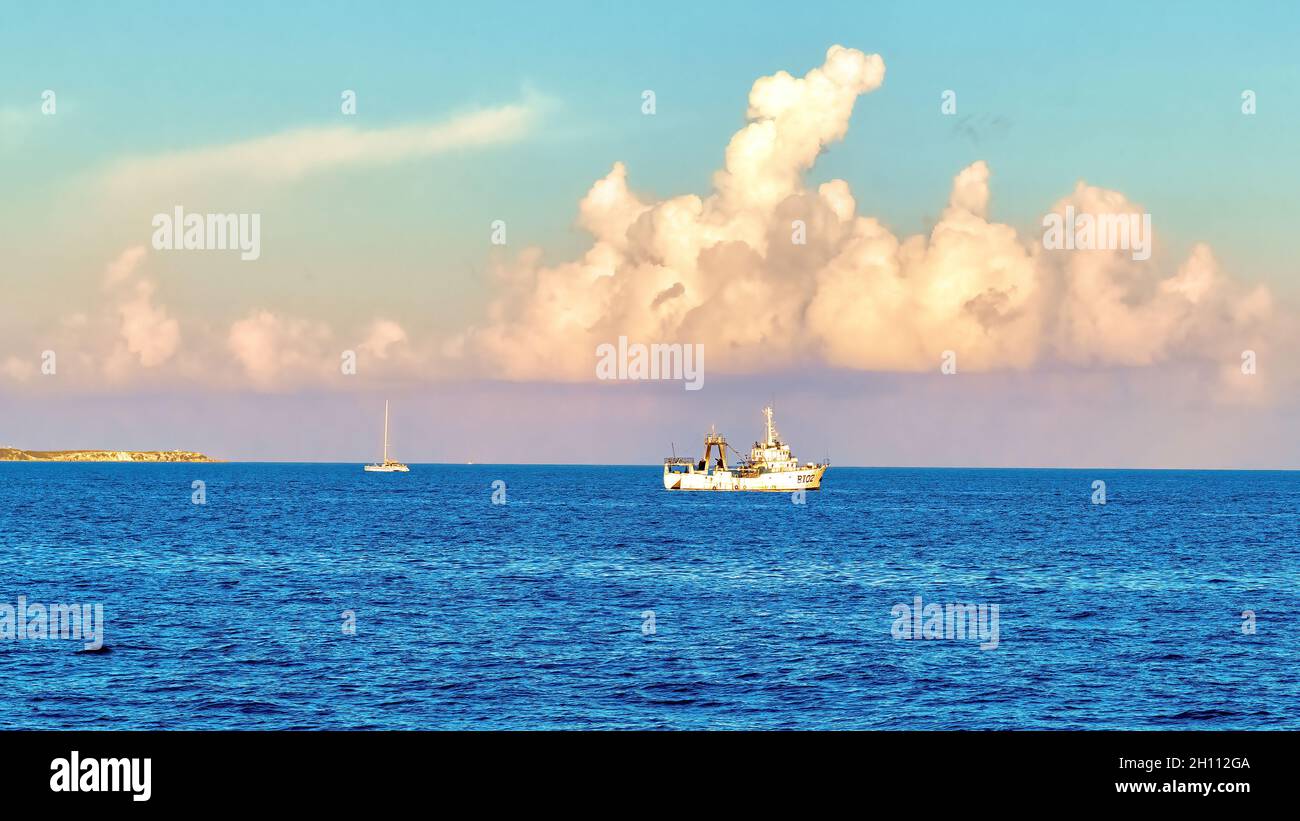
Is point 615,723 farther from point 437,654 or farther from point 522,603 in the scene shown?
point 522,603

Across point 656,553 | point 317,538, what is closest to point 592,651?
point 656,553

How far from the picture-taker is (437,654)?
4784 centimetres

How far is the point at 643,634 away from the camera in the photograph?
174 feet

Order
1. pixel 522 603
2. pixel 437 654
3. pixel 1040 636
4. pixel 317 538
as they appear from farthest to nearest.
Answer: pixel 317 538 → pixel 522 603 → pixel 1040 636 → pixel 437 654

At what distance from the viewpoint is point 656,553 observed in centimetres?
9862

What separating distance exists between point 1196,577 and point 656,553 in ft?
139

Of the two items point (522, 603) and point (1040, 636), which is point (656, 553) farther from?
point (1040, 636)

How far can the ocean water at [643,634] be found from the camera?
37719mm

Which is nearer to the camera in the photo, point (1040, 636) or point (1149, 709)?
→ point (1149, 709)

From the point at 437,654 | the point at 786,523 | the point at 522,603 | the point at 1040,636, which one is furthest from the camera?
the point at 786,523

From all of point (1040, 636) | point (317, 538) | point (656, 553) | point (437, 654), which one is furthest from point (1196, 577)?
point (317, 538)

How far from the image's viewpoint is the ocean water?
3772 centimetres
